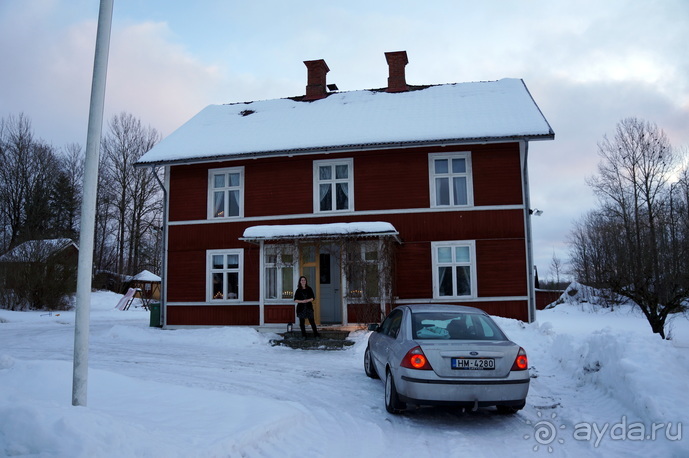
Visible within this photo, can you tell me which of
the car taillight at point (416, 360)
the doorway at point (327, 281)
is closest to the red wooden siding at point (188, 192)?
the doorway at point (327, 281)

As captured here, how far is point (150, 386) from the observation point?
23.8 feet

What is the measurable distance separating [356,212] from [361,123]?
3.38 metres

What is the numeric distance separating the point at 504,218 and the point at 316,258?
19.7ft

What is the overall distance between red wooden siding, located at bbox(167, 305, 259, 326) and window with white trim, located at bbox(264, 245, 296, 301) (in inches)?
42.6

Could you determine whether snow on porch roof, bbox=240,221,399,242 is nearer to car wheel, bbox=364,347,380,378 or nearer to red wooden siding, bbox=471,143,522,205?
red wooden siding, bbox=471,143,522,205

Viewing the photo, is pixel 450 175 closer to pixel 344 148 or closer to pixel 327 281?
pixel 344 148

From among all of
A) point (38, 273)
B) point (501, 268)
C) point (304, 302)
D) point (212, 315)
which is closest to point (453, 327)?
point (304, 302)

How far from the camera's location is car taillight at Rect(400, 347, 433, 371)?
634 cm

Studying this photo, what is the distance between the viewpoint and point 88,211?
5.07m

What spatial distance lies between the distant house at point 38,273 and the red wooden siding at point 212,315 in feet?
43.5

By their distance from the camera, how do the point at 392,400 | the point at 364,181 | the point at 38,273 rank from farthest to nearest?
the point at 38,273, the point at 364,181, the point at 392,400

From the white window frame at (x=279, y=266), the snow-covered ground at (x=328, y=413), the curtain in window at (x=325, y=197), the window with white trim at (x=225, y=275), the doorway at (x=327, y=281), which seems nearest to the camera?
the snow-covered ground at (x=328, y=413)

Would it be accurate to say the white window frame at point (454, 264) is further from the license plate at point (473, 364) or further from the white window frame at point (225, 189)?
the license plate at point (473, 364)

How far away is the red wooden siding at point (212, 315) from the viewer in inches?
697
